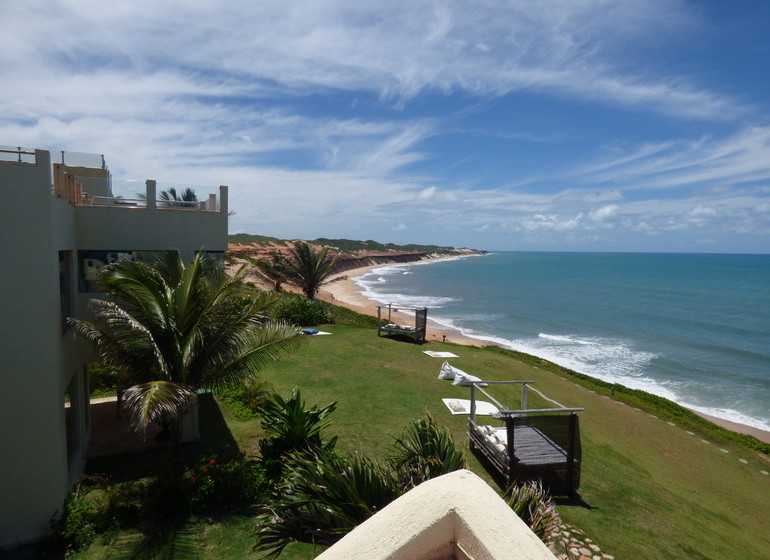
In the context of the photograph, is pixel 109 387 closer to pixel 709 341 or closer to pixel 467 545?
pixel 467 545

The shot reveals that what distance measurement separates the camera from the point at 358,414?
11461 millimetres

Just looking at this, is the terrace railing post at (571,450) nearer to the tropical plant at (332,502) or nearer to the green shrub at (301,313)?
the tropical plant at (332,502)

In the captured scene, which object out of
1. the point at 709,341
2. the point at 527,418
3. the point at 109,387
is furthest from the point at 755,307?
the point at 109,387

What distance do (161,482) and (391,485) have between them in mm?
5010

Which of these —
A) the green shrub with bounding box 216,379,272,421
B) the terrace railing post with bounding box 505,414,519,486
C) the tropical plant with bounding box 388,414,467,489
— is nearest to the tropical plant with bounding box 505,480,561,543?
the tropical plant with bounding box 388,414,467,489

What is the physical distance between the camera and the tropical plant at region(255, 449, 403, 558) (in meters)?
4.38

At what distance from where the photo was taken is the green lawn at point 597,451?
7.29 metres

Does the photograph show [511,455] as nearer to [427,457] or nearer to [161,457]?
[427,457]

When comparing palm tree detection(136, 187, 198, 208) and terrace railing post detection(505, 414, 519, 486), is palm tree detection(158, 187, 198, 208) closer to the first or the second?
palm tree detection(136, 187, 198, 208)

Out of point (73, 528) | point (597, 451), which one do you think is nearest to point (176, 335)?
point (73, 528)

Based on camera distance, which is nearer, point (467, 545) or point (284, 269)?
point (467, 545)

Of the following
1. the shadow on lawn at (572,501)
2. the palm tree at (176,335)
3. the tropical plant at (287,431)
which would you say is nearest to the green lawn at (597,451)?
the shadow on lawn at (572,501)

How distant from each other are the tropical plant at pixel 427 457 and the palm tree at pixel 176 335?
11.6 feet

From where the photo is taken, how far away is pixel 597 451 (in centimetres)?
1092
